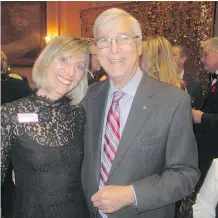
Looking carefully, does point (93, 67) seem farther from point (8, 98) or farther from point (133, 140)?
point (133, 140)

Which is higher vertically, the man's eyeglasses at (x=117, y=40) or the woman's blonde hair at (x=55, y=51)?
the man's eyeglasses at (x=117, y=40)

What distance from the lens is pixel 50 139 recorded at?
1577 millimetres

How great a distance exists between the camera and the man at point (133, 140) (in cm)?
142

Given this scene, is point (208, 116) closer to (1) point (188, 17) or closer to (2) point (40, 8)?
(1) point (188, 17)

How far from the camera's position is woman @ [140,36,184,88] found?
258 centimetres

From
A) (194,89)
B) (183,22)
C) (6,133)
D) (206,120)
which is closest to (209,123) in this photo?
(206,120)

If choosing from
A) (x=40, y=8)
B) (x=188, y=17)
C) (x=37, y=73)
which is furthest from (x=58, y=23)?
(x=37, y=73)

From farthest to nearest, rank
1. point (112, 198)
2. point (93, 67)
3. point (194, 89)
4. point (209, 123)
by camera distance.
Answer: point (93, 67) < point (194, 89) < point (209, 123) < point (112, 198)

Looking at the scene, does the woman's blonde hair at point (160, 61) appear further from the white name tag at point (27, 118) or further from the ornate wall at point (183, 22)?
the ornate wall at point (183, 22)

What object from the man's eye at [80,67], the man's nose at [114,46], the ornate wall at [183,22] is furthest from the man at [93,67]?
the ornate wall at [183,22]

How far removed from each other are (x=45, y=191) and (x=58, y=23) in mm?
8070

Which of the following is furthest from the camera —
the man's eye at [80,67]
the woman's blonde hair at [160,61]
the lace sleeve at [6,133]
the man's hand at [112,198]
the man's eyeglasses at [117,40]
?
the woman's blonde hair at [160,61]

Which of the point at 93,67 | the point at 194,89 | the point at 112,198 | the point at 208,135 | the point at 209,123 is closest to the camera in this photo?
the point at 112,198

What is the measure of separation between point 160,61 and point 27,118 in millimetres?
1434
